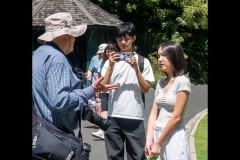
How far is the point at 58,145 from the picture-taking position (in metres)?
4.07

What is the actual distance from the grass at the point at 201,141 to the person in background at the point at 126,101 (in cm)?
245

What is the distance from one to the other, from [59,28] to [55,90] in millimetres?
606

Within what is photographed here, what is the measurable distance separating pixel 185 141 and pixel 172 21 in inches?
933

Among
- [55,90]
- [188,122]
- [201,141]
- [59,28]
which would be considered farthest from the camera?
[188,122]

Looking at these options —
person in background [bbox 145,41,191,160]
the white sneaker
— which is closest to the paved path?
the white sneaker

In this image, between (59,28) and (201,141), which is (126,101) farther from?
(201,141)

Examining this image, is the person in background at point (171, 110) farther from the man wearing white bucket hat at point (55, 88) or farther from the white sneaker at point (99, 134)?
the white sneaker at point (99, 134)

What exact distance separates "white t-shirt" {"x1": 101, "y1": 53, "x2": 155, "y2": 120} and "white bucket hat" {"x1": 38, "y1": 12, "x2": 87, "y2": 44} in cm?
139

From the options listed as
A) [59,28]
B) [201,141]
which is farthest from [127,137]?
[201,141]

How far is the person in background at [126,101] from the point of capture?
572cm

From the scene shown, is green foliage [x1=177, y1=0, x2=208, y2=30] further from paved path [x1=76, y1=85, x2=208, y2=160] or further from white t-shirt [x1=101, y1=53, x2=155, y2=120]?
white t-shirt [x1=101, y1=53, x2=155, y2=120]

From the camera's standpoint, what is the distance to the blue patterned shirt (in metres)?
4.07

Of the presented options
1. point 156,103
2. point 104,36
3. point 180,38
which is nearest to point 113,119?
point 156,103

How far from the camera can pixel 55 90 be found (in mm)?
4055
